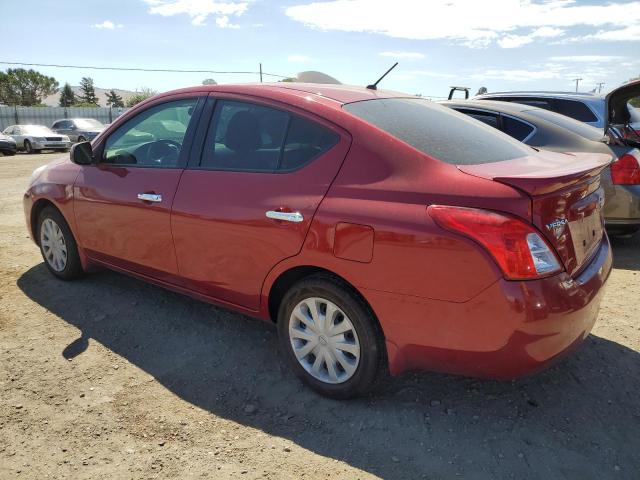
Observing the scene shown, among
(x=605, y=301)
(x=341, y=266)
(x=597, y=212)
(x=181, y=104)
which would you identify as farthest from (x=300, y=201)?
(x=605, y=301)

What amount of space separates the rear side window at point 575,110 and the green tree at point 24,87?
76.7 meters

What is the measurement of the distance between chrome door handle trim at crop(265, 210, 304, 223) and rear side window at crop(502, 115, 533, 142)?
335 cm

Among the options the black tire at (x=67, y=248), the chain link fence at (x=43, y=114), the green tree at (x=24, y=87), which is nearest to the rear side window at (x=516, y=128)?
the black tire at (x=67, y=248)

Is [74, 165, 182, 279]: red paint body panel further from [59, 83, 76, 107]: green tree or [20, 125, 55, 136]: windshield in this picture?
[59, 83, 76, 107]: green tree

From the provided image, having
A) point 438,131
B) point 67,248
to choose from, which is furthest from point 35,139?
point 438,131

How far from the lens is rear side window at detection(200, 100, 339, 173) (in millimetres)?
2820

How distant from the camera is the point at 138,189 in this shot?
357cm

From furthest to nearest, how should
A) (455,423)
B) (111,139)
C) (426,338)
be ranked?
(111,139)
(455,423)
(426,338)

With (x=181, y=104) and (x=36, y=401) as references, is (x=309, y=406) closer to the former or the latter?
(x=36, y=401)

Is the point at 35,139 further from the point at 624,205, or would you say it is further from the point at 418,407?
the point at 418,407

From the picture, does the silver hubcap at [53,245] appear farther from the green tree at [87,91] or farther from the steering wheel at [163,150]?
the green tree at [87,91]

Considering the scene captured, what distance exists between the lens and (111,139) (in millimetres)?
3975

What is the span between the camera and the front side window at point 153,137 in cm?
349

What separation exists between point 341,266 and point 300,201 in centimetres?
42
